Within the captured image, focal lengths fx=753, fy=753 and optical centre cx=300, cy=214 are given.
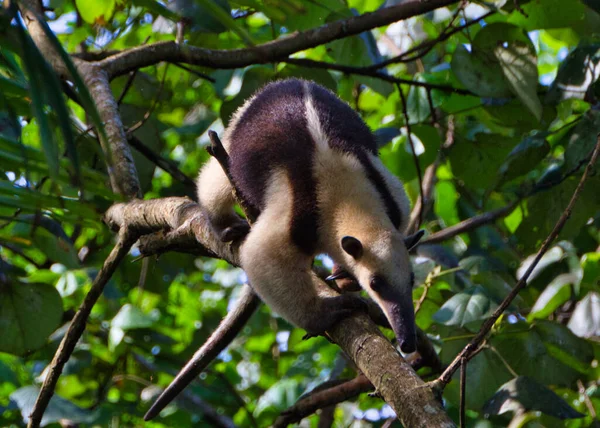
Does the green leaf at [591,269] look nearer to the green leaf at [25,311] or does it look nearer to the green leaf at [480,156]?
the green leaf at [480,156]

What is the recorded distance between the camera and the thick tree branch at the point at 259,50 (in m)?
4.10

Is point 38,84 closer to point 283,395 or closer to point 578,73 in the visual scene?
point 578,73

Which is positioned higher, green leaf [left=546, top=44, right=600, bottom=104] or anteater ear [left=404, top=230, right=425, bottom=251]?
green leaf [left=546, top=44, right=600, bottom=104]

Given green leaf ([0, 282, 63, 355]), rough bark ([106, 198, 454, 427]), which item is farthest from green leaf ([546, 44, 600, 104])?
green leaf ([0, 282, 63, 355])

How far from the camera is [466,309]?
3.56 m

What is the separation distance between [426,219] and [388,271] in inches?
128

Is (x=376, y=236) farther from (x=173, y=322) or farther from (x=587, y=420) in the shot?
(x=173, y=322)

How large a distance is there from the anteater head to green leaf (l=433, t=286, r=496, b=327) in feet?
1.15

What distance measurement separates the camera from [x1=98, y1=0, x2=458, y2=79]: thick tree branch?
410cm

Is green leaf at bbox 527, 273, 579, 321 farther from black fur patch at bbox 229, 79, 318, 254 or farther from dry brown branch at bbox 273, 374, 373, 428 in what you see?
black fur patch at bbox 229, 79, 318, 254

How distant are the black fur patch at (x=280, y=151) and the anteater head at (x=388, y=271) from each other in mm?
228

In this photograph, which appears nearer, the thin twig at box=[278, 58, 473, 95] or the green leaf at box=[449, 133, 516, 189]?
the thin twig at box=[278, 58, 473, 95]

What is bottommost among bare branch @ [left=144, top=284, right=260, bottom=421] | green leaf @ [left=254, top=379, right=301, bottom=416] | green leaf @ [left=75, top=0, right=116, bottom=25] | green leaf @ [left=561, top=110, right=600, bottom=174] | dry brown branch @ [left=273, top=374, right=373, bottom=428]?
dry brown branch @ [left=273, top=374, right=373, bottom=428]

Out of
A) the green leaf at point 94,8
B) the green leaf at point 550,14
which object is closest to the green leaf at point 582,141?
the green leaf at point 550,14
